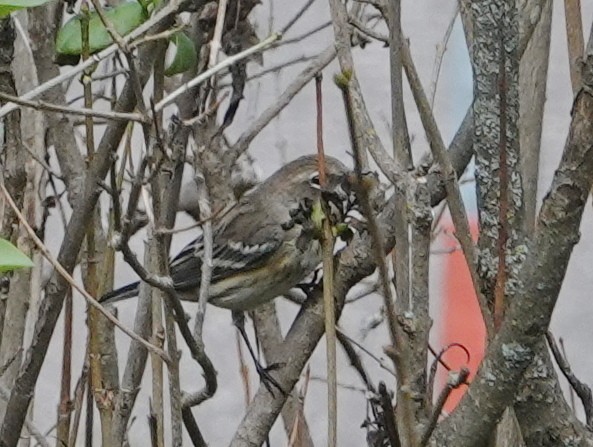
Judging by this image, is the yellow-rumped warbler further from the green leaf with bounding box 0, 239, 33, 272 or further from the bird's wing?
the green leaf with bounding box 0, 239, 33, 272

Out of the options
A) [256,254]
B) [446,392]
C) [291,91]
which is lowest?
[446,392]

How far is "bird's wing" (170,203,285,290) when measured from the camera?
4.04m

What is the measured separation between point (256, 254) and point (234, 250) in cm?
15

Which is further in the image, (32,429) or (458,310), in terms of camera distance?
(458,310)

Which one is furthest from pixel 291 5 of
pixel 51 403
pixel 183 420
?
pixel 183 420

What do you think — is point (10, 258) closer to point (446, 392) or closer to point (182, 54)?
point (446, 392)

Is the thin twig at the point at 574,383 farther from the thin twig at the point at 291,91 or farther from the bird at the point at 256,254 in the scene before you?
the bird at the point at 256,254

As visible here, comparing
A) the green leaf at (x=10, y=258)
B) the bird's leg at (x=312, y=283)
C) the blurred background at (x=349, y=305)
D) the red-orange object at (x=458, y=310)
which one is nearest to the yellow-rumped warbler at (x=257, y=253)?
the bird's leg at (x=312, y=283)

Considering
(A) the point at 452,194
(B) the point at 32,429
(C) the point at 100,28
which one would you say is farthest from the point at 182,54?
(B) the point at 32,429

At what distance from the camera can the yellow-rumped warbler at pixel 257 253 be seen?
3.75 meters

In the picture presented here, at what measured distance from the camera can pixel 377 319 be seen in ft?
10.5

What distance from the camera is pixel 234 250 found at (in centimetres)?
422

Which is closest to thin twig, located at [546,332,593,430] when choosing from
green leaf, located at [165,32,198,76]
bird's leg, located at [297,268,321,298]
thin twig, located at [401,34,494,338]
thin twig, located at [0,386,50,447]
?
thin twig, located at [401,34,494,338]

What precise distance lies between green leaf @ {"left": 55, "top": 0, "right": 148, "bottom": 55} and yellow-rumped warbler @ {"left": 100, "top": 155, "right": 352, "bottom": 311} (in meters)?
1.46
